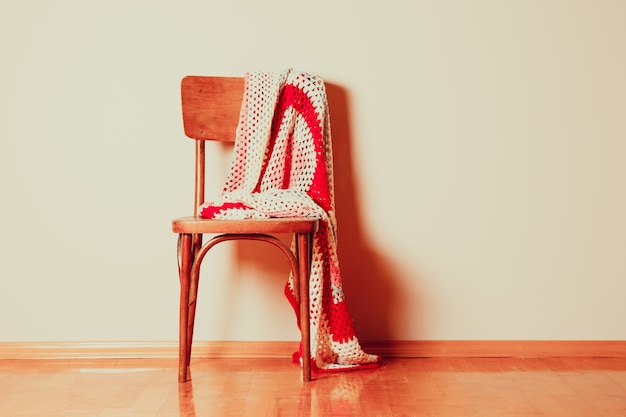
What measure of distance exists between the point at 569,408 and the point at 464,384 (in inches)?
11.0

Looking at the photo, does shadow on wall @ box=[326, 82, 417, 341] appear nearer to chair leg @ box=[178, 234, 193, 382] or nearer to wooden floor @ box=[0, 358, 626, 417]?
wooden floor @ box=[0, 358, 626, 417]

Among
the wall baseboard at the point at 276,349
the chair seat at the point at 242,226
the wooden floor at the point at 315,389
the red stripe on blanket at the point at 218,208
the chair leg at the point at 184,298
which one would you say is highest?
the red stripe on blanket at the point at 218,208

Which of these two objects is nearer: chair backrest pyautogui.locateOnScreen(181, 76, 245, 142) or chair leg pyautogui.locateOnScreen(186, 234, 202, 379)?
chair leg pyautogui.locateOnScreen(186, 234, 202, 379)

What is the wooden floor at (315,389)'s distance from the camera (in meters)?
1.61

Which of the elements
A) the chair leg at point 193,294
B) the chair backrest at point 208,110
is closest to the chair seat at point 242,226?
the chair leg at point 193,294

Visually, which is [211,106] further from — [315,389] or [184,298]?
[315,389]

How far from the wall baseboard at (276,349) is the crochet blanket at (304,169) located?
5.0 inches

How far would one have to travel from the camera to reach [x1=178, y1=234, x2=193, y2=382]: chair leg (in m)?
1.81

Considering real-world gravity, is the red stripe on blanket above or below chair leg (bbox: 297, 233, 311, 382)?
above

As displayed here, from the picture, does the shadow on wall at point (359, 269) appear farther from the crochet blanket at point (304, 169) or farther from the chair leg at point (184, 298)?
the chair leg at point (184, 298)

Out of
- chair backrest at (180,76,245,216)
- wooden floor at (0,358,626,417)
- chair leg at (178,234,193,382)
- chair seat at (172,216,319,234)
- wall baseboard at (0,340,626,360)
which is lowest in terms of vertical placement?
wooden floor at (0,358,626,417)

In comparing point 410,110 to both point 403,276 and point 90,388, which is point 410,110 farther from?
point 90,388

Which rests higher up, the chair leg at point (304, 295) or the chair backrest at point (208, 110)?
the chair backrest at point (208, 110)

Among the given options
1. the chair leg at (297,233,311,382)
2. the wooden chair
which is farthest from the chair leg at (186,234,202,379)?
the chair leg at (297,233,311,382)
